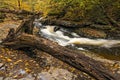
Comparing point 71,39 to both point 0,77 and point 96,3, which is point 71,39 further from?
point 0,77

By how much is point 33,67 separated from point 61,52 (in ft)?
3.24

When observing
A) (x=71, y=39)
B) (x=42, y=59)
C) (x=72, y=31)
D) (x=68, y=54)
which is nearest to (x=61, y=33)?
Answer: (x=72, y=31)

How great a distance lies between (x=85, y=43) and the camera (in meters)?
10.7

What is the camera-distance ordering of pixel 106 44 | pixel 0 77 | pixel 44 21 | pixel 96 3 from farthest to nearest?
pixel 44 21 < pixel 96 3 < pixel 106 44 < pixel 0 77

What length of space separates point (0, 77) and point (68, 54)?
1.95 metres

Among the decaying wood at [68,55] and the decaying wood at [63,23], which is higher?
the decaying wood at [68,55]

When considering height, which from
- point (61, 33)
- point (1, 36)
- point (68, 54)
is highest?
point (68, 54)

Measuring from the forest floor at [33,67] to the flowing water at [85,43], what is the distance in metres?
2.27

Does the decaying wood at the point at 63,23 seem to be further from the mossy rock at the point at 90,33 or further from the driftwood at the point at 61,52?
the driftwood at the point at 61,52

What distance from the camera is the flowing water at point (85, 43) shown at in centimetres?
919

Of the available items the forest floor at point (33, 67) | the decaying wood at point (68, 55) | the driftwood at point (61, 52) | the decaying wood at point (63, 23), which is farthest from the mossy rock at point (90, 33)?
the decaying wood at point (68, 55)

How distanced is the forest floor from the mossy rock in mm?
4973

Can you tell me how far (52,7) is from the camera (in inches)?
644

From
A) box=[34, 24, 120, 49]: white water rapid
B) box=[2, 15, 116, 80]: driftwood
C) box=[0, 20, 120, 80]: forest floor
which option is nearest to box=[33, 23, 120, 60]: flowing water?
box=[34, 24, 120, 49]: white water rapid
